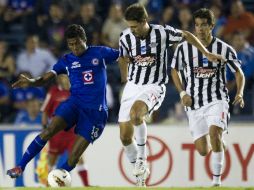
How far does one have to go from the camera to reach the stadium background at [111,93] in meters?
16.4

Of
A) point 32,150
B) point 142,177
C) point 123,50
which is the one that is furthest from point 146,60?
point 32,150

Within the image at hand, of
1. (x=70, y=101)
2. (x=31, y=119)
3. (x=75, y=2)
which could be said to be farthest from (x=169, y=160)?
(x=75, y=2)

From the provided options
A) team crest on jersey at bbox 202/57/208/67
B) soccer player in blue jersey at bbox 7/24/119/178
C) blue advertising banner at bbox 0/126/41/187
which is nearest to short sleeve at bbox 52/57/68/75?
soccer player in blue jersey at bbox 7/24/119/178

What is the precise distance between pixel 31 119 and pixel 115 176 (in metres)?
1.71

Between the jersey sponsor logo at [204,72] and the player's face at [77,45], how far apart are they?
140cm

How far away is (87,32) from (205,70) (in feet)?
16.4

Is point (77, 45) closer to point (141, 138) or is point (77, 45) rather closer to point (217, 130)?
point (141, 138)

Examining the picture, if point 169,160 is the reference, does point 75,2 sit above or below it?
above

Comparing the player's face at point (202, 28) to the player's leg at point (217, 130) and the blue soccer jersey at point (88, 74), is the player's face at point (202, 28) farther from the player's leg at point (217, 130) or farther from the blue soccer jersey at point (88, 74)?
the blue soccer jersey at point (88, 74)

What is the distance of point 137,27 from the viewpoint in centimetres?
1324

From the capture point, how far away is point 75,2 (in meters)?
20.1

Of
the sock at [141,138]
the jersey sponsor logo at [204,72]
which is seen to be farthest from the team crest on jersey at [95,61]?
the jersey sponsor logo at [204,72]

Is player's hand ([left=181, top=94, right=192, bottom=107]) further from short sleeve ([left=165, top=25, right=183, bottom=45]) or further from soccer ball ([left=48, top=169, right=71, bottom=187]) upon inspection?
soccer ball ([left=48, top=169, right=71, bottom=187])

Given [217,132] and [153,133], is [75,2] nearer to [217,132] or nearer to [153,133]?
[153,133]
